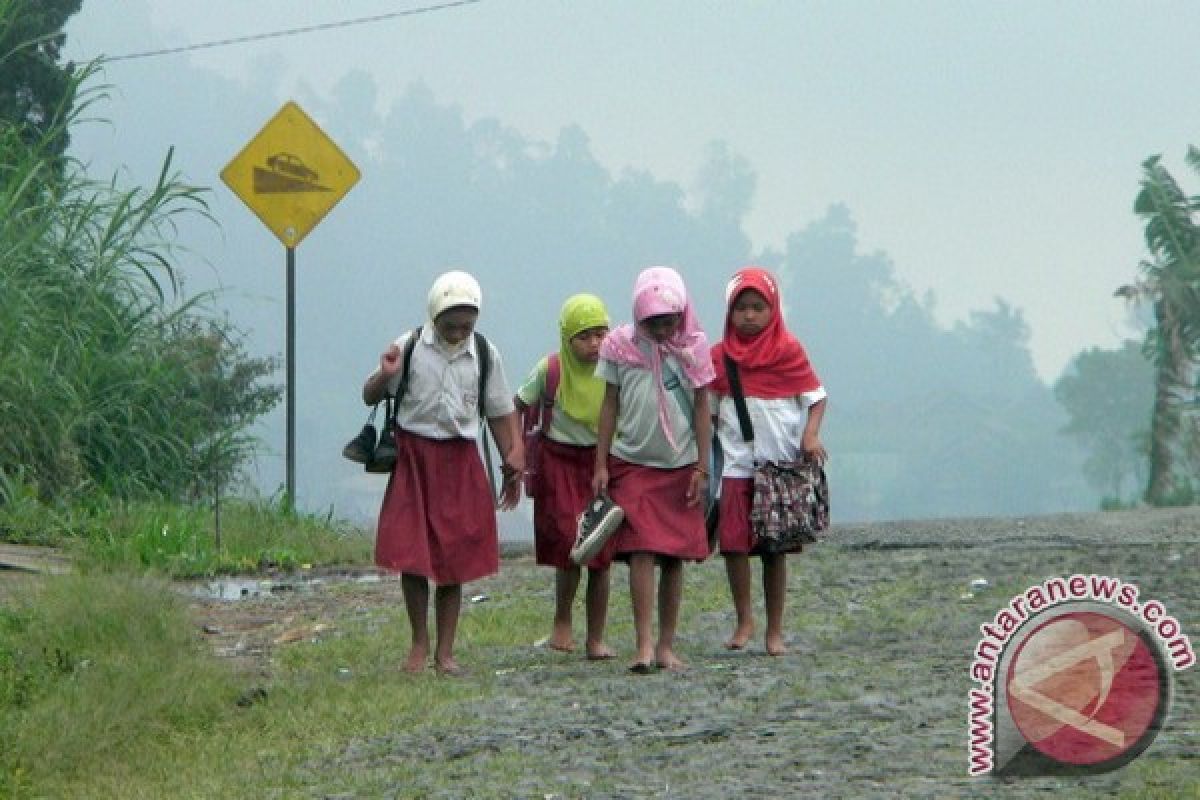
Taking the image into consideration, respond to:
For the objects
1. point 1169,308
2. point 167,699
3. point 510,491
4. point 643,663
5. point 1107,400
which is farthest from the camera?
point 1107,400

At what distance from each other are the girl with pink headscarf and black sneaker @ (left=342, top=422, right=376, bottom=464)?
1020 mm

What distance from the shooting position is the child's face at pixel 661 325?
475 inches

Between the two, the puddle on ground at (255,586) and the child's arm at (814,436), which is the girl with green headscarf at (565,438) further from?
the puddle on ground at (255,586)

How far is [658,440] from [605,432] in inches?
9.6

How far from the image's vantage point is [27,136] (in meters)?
32.0

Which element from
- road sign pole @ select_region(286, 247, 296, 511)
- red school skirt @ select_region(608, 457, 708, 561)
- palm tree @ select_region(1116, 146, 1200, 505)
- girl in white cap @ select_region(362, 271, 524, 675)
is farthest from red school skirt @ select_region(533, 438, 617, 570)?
palm tree @ select_region(1116, 146, 1200, 505)

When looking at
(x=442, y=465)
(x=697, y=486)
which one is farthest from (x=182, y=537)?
(x=697, y=486)

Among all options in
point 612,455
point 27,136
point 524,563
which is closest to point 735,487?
point 612,455

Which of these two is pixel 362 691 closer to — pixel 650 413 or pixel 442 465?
pixel 442 465

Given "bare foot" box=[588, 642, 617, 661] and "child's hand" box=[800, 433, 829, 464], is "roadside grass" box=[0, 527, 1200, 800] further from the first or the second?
"child's hand" box=[800, 433, 829, 464]

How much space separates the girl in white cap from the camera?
12109 mm

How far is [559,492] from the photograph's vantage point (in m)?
13.0

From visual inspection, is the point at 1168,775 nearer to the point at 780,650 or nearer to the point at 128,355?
the point at 780,650

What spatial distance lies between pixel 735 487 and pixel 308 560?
24.1 ft
